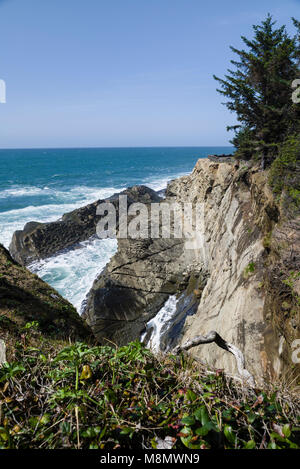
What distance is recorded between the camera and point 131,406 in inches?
68.1

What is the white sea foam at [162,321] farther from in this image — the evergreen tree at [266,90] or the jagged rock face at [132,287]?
the evergreen tree at [266,90]

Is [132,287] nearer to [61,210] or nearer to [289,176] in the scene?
[289,176]

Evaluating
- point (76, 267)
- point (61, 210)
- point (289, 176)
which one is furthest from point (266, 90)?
point (61, 210)

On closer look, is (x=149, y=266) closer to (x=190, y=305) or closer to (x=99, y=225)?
(x=190, y=305)

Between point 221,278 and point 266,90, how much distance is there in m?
10.4

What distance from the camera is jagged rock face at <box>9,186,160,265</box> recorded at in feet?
73.2

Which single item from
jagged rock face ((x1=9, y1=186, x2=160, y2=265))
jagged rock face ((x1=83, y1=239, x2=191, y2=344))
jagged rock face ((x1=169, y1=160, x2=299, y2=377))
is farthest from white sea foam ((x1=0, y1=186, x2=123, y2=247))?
jagged rock face ((x1=169, y1=160, x2=299, y2=377))

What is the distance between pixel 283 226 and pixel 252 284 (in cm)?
174

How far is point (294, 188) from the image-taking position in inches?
265

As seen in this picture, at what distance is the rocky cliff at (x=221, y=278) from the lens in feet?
17.0

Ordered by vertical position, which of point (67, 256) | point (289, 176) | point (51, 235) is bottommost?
point (67, 256)

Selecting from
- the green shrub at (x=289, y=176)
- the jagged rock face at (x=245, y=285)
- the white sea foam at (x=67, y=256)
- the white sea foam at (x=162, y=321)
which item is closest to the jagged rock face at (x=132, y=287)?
the white sea foam at (x=162, y=321)

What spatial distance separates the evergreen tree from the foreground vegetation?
477 inches
